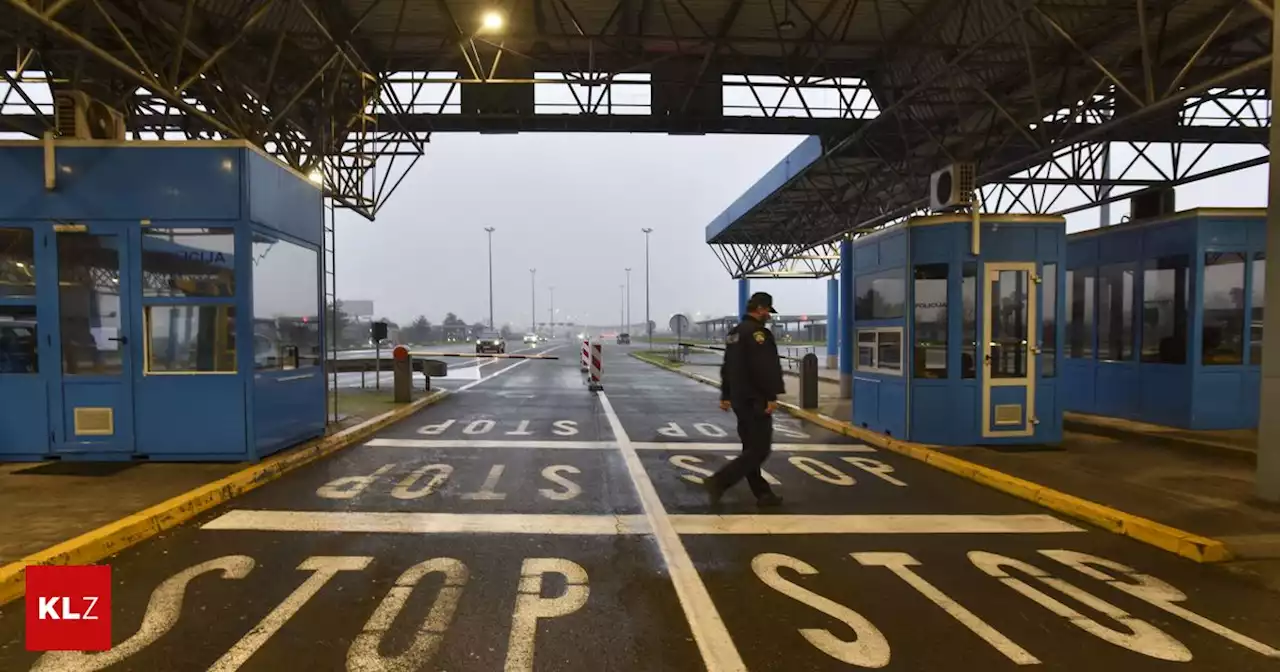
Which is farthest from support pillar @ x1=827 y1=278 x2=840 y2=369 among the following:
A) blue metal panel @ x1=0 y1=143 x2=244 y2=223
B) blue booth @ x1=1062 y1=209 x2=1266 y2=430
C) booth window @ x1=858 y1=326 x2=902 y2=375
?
blue metal panel @ x1=0 y1=143 x2=244 y2=223

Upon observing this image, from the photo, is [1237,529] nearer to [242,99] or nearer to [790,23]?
[790,23]

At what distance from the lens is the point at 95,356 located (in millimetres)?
7832

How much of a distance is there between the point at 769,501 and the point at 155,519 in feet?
18.0

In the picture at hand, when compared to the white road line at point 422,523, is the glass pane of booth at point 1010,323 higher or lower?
higher

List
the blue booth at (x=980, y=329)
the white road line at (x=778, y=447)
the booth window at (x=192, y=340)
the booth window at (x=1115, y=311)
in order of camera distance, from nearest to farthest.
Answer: the booth window at (x=192, y=340) < the blue booth at (x=980, y=329) < the white road line at (x=778, y=447) < the booth window at (x=1115, y=311)

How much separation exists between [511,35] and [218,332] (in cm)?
840

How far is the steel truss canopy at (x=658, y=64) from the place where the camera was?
39.5 ft

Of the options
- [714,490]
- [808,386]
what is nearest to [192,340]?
[714,490]

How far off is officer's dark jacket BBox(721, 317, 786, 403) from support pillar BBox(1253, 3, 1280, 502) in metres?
4.66

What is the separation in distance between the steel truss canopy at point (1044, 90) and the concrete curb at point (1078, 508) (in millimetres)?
5692

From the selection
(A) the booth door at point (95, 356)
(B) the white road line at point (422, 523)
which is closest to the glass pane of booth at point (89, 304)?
(A) the booth door at point (95, 356)

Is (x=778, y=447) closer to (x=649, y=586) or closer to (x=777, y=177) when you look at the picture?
(x=649, y=586)

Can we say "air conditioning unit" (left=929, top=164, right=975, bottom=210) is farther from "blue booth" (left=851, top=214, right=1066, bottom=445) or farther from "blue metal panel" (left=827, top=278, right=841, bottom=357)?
"blue metal panel" (left=827, top=278, right=841, bottom=357)

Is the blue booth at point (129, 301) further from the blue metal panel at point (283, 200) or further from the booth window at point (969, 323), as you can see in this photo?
the booth window at point (969, 323)
